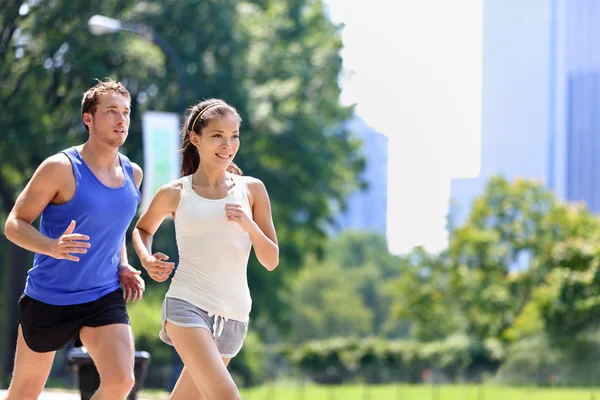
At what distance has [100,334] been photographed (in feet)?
17.9

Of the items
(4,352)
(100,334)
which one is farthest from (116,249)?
(4,352)

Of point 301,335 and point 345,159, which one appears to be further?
point 301,335

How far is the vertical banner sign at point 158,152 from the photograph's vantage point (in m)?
19.9

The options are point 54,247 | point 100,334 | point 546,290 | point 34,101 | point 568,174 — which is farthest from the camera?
point 568,174

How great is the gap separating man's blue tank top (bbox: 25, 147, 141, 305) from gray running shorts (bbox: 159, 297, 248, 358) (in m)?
0.40

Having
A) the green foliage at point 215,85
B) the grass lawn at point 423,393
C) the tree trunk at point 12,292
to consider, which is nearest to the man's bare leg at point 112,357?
the green foliage at point 215,85

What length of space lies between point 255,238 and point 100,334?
0.90m

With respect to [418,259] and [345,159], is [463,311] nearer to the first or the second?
[418,259]

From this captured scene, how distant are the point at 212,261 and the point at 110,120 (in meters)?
0.90

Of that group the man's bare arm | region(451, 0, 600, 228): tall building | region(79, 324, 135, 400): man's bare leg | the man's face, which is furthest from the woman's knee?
region(451, 0, 600, 228): tall building

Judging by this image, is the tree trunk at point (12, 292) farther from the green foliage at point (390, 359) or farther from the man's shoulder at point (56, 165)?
the man's shoulder at point (56, 165)

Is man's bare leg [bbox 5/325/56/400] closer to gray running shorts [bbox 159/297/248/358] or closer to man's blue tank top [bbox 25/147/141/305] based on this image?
man's blue tank top [bbox 25/147/141/305]

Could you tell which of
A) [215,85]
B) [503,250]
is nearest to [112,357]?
[215,85]

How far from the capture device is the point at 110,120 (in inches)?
222
